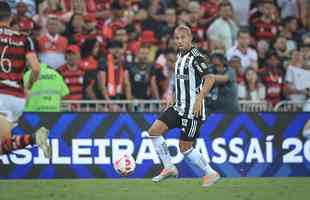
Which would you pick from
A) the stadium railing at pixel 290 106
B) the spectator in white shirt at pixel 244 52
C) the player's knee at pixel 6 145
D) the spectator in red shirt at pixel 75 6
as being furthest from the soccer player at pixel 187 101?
the spectator in red shirt at pixel 75 6

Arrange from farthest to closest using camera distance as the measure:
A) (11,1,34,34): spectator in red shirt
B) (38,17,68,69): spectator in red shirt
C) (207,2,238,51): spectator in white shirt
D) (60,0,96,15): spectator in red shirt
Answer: (207,2,238,51): spectator in white shirt
(60,0,96,15): spectator in red shirt
(11,1,34,34): spectator in red shirt
(38,17,68,69): spectator in red shirt

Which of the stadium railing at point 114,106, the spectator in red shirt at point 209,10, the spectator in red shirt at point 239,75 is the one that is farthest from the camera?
the spectator in red shirt at point 209,10

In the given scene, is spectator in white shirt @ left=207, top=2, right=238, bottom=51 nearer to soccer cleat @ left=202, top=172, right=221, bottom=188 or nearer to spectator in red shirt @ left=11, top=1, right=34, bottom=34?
spectator in red shirt @ left=11, top=1, right=34, bottom=34

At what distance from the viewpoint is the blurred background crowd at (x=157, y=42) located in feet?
52.3

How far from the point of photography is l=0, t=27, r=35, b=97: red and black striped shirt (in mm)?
11445

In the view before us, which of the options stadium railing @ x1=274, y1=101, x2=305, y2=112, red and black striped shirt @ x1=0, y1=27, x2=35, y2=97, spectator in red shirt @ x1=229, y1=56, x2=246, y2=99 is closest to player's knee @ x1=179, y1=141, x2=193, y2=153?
red and black striped shirt @ x1=0, y1=27, x2=35, y2=97

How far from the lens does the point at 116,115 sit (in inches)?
563

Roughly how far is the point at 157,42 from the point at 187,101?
5659 millimetres

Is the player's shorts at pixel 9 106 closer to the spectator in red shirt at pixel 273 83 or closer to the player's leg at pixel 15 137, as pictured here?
the player's leg at pixel 15 137

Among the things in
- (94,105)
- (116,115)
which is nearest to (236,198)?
(116,115)

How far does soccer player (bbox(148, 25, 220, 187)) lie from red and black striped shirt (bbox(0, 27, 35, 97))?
6.11 feet

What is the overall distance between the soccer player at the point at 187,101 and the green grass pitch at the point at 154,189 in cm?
37

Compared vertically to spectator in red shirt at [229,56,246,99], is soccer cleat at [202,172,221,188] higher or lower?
lower

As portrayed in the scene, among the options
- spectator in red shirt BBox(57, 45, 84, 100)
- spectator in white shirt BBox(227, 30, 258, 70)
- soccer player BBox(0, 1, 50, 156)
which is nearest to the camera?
soccer player BBox(0, 1, 50, 156)
